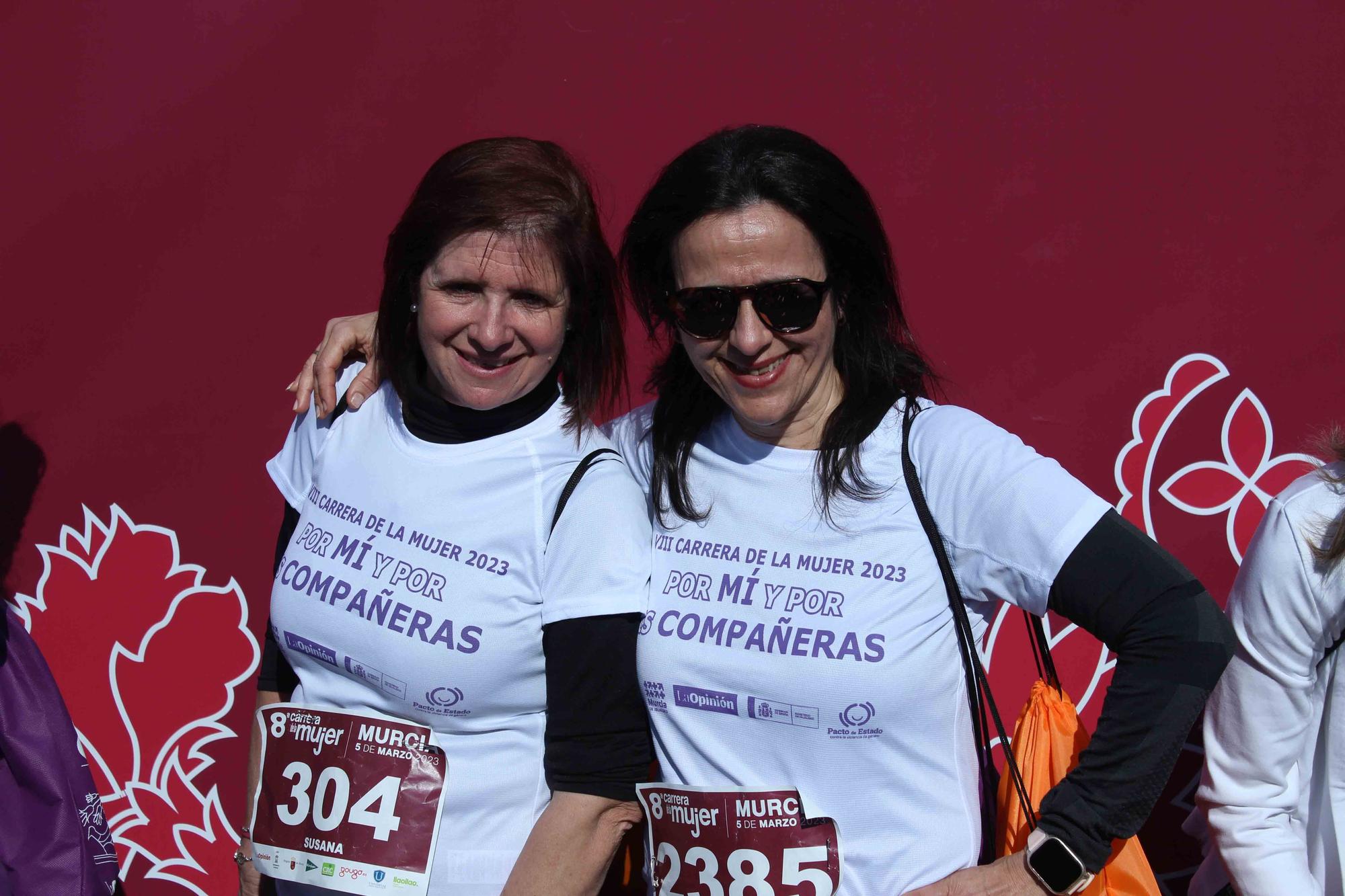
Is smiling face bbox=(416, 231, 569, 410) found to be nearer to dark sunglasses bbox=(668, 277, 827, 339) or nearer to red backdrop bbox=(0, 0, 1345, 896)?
dark sunglasses bbox=(668, 277, 827, 339)

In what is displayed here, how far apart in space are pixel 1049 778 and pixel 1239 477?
1247mm

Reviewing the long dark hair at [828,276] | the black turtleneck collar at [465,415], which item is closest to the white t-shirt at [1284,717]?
the long dark hair at [828,276]

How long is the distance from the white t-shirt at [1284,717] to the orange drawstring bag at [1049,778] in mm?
188

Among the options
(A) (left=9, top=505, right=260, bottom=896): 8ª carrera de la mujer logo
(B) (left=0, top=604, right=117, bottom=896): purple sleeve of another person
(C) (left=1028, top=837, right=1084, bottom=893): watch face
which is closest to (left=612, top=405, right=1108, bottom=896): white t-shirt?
(C) (left=1028, top=837, right=1084, bottom=893): watch face

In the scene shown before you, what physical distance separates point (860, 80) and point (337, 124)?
128 centimetres

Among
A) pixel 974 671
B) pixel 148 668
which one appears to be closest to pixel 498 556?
pixel 974 671

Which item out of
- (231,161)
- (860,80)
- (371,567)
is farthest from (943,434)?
(231,161)

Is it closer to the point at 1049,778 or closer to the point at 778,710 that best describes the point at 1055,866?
the point at 1049,778

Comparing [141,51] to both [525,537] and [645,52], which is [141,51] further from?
[525,537]

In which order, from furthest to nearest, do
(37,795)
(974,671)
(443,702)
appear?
(37,795) → (443,702) → (974,671)

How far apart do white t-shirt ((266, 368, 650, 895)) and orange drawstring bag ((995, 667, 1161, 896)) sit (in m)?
0.64

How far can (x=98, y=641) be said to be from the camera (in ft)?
9.55

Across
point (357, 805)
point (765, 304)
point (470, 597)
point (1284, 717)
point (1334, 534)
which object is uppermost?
point (765, 304)

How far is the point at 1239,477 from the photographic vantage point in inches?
102
